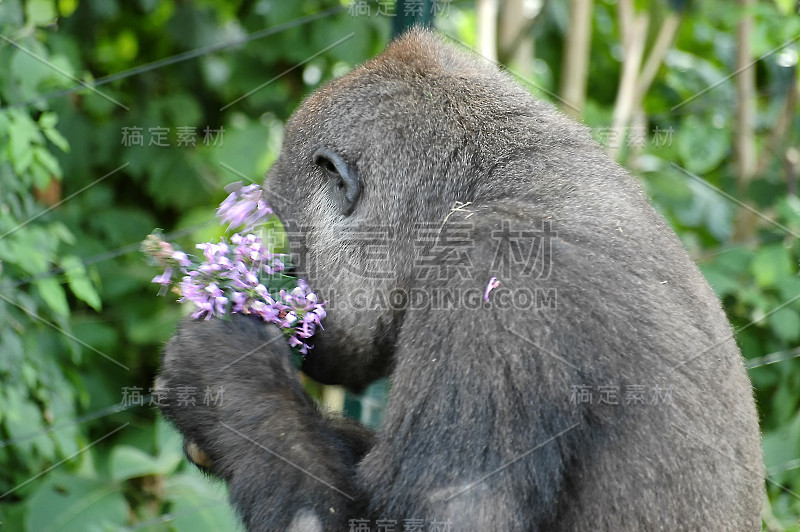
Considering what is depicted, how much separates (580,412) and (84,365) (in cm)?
265

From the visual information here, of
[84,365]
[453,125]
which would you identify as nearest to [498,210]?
[453,125]

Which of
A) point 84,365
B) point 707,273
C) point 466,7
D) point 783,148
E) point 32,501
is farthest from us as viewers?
point 466,7

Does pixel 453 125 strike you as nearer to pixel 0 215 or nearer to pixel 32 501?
pixel 0 215

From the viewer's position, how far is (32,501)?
106 inches

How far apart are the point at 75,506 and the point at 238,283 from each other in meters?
1.30

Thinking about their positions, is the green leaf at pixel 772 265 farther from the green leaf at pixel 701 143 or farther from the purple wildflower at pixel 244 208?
the purple wildflower at pixel 244 208

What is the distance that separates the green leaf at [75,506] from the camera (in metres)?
2.67

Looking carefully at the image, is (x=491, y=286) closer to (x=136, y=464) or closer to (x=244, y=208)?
(x=244, y=208)

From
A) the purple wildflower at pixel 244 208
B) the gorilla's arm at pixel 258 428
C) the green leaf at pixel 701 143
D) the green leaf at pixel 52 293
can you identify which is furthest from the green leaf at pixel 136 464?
the green leaf at pixel 701 143

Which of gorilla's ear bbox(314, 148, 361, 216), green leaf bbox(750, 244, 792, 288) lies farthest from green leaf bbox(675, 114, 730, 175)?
gorilla's ear bbox(314, 148, 361, 216)

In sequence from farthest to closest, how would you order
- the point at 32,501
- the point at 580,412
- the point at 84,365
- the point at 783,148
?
the point at 783,148 → the point at 84,365 → the point at 32,501 → the point at 580,412

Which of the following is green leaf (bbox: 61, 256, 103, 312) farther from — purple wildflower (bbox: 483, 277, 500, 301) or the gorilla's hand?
purple wildflower (bbox: 483, 277, 500, 301)

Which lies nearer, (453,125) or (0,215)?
(453,125)

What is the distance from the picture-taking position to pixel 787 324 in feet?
10.5
